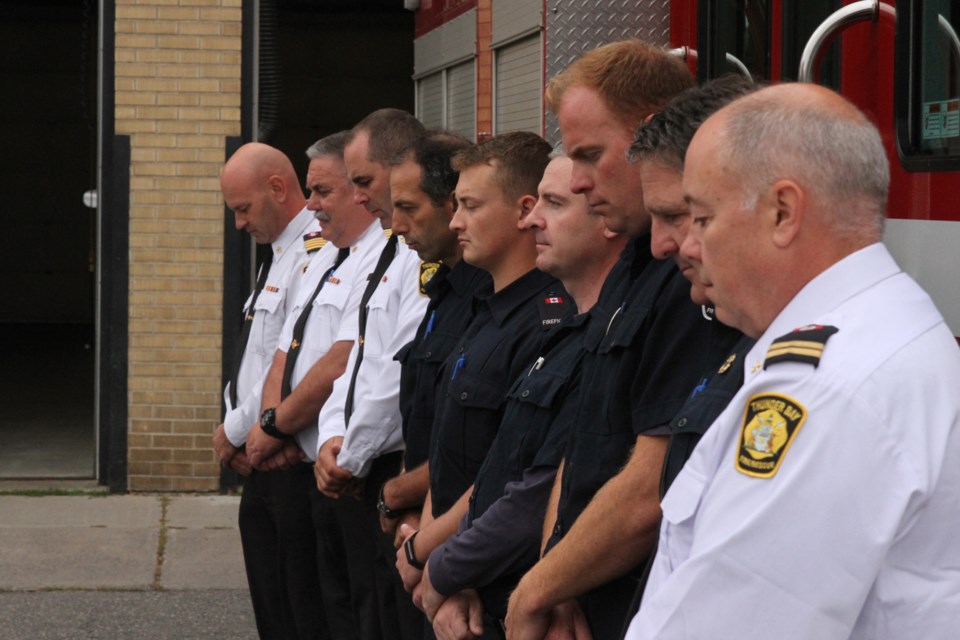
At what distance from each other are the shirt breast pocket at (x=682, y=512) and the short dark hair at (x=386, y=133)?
2.73 m

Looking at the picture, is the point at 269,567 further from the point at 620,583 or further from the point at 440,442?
the point at 620,583

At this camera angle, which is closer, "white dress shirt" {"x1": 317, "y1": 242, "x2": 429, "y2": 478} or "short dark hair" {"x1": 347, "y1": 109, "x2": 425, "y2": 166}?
"white dress shirt" {"x1": 317, "y1": 242, "x2": 429, "y2": 478}

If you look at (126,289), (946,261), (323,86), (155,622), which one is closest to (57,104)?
(323,86)

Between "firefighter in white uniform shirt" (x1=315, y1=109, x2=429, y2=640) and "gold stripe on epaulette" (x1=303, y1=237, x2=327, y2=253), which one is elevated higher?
"gold stripe on epaulette" (x1=303, y1=237, x2=327, y2=253)

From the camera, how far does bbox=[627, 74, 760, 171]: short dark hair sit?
225 cm

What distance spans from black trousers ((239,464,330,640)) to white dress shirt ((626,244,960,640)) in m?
3.34

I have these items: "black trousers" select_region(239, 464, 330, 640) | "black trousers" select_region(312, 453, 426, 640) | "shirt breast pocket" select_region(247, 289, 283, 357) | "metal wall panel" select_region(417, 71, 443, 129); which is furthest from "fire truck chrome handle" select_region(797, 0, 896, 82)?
"metal wall panel" select_region(417, 71, 443, 129)

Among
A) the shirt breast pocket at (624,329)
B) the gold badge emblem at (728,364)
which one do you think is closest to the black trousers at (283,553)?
the shirt breast pocket at (624,329)

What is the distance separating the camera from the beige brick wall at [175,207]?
26.0 feet

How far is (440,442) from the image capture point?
3.43 m

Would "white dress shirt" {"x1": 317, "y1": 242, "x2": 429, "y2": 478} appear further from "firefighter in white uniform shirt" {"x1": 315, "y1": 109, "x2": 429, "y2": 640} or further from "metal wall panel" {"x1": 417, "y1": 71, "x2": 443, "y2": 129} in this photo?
"metal wall panel" {"x1": 417, "y1": 71, "x2": 443, "y2": 129}

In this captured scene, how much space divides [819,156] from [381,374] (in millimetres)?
2636

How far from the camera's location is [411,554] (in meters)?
3.45

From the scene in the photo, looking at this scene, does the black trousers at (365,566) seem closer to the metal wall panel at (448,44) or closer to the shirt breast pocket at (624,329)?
the shirt breast pocket at (624,329)
